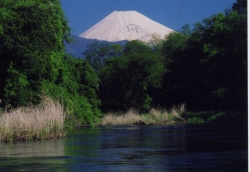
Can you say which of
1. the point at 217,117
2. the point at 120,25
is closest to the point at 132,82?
the point at 217,117

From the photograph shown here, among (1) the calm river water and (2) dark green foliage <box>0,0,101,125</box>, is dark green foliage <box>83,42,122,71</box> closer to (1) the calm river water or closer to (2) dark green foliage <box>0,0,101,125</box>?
(2) dark green foliage <box>0,0,101,125</box>

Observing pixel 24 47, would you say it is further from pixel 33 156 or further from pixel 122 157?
pixel 122 157

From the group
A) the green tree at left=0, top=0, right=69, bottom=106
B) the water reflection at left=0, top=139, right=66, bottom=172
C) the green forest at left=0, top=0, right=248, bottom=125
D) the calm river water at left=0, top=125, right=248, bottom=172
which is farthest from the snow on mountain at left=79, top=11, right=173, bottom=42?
the calm river water at left=0, top=125, right=248, bottom=172

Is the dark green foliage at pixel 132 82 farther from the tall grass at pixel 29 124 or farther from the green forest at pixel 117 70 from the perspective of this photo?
the tall grass at pixel 29 124

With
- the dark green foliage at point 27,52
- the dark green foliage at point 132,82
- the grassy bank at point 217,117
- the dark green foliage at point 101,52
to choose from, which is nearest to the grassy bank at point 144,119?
the grassy bank at point 217,117

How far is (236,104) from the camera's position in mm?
59531

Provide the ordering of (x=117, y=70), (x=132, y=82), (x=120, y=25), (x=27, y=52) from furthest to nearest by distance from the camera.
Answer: (x=120, y=25), (x=117, y=70), (x=132, y=82), (x=27, y=52)

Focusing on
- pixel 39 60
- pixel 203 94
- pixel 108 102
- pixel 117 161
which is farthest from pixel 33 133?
pixel 108 102

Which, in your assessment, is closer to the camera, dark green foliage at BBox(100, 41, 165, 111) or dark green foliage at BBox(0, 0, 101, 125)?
dark green foliage at BBox(0, 0, 101, 125)

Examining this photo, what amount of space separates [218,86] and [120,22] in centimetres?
2958

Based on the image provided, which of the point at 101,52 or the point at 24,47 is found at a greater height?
the point at 101,52

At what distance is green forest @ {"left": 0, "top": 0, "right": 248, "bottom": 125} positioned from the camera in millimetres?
34500

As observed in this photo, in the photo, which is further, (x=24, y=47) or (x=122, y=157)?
(x=24, y=47)

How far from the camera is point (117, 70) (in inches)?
2859
